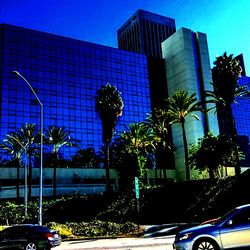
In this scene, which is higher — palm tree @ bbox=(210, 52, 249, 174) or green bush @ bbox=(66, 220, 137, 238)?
palm tree @ bbox=(210, 52, 249, 174)

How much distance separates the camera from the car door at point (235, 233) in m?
11.4

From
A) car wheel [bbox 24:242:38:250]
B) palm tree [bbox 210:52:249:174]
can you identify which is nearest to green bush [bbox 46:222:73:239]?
car wheel [bbox 24:242:38:250]

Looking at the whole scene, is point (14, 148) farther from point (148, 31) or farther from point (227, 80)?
point (148, 31)

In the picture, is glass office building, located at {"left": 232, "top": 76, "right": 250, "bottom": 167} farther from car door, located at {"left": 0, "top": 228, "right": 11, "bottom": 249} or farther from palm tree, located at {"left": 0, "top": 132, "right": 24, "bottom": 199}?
car door, located at {"left": 0, "top": 228, "right": 11, "bottom": 249}

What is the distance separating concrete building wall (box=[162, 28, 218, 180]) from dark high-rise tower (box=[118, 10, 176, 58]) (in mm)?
76531

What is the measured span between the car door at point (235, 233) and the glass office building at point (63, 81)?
223ft

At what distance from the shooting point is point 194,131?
84812 mm

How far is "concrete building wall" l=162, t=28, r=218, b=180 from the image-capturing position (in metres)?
86.6

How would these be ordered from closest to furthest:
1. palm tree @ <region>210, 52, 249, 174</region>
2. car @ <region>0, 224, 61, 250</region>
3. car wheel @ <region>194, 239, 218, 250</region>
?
car wheel @ <region>194, 239, 218, 250</region> < car @ <region>0, 224, 61, 250</region> < palm tree @ <region>210, 52, 249, 174</region>

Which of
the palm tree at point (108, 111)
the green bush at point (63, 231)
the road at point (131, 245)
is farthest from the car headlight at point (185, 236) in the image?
the palm tree at point (108, 111)

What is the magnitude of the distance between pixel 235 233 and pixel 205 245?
100 cm

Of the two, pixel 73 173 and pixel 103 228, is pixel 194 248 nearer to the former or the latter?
pixel 103 228

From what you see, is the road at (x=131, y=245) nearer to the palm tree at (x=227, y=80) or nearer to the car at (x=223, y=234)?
the car at (x=223, y=234)

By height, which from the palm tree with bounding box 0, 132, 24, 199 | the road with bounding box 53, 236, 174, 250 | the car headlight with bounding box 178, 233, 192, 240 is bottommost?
the road with bounding box 53, 236, 174, 250
